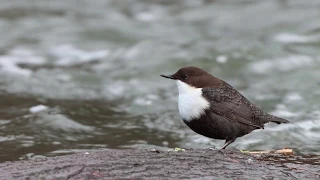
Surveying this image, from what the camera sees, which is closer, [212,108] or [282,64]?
[212,108]

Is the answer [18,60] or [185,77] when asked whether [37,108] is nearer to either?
[18,60]

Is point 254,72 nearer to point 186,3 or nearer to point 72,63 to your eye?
point 72,63

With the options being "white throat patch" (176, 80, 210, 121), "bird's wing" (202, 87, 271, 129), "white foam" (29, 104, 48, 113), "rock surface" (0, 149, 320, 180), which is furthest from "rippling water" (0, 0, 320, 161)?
"rock surface" (0, 149, 320, 180)

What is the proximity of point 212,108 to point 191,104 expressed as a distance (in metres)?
0.19

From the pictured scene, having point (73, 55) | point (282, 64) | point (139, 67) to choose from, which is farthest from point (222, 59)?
point (73, 55)

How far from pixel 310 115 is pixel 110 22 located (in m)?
5.32

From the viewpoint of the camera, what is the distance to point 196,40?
10250 mm

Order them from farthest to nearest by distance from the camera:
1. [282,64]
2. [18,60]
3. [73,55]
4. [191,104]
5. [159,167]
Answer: [73,55], [18,60], [282,64], [191,104], [159,167]

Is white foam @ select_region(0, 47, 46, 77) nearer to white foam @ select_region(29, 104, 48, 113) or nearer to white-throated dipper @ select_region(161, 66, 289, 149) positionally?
white foam @ select_region(29, 104, 48, 113)

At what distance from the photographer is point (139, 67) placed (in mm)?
9406

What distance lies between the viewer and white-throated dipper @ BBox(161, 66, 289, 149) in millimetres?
4422

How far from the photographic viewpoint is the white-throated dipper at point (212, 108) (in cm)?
442

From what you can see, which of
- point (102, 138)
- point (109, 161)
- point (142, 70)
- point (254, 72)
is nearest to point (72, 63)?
point (142, 70)

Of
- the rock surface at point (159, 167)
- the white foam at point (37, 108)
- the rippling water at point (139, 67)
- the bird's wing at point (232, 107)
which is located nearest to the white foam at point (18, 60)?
the rippling water at point (139, 67)
